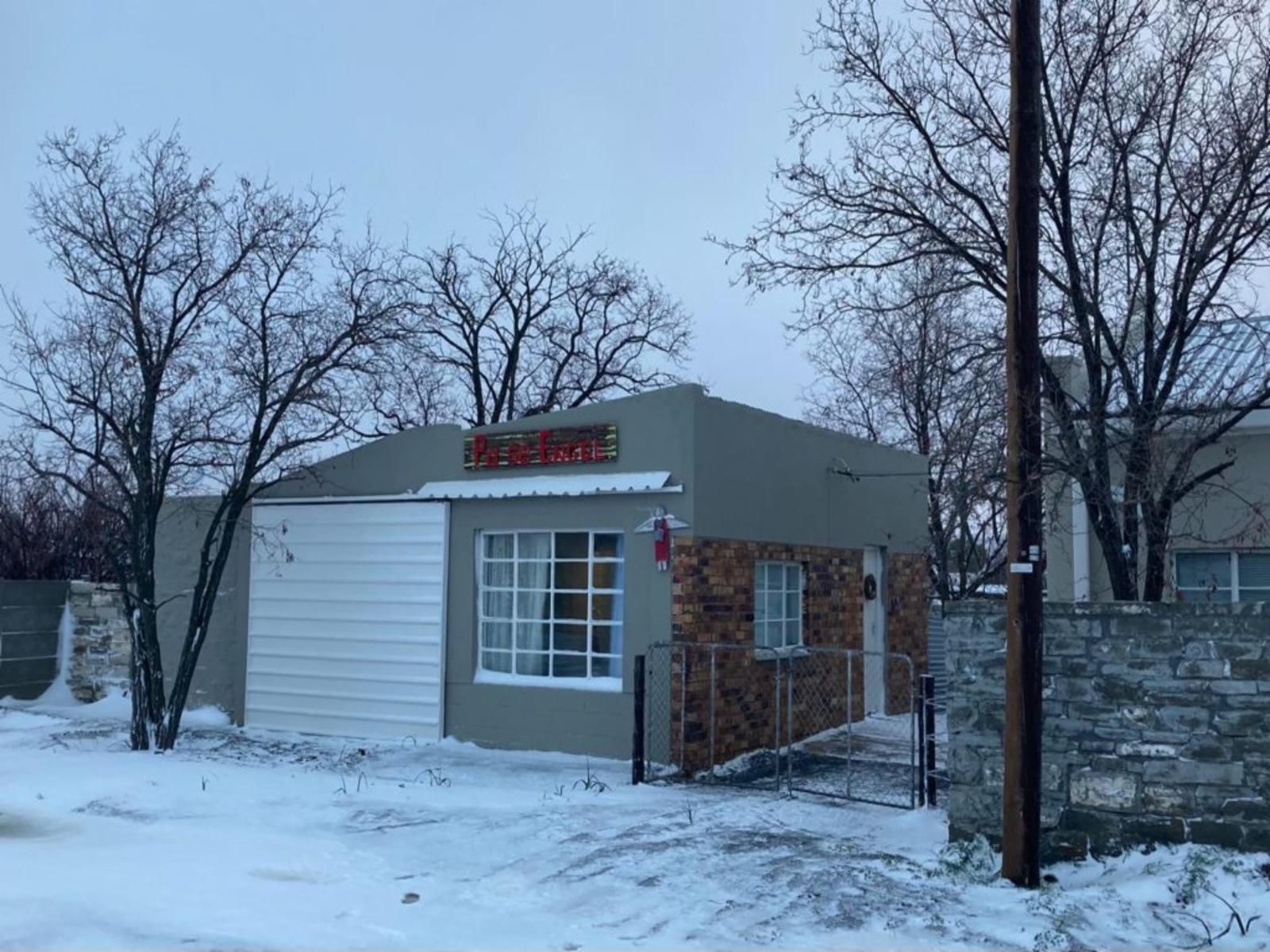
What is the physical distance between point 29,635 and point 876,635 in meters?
12.6

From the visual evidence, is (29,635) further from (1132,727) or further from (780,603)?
(1132,727)

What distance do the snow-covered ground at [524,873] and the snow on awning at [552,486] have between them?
10.4 feet

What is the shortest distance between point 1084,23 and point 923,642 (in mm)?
10054

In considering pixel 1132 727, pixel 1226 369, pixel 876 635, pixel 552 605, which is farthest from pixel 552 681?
pixel 1226 369

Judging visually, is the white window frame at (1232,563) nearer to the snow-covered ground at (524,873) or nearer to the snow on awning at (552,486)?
the snow-covered ground at (524,873)

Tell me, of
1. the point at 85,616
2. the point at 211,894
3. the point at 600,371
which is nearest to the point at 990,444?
the point at 211,894

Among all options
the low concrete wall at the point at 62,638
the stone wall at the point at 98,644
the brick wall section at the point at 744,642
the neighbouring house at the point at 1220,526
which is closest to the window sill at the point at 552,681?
the brick wall section at the point at 744,642

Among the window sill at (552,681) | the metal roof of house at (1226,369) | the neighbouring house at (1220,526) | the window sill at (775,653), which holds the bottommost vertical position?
the window sill at (552,681)

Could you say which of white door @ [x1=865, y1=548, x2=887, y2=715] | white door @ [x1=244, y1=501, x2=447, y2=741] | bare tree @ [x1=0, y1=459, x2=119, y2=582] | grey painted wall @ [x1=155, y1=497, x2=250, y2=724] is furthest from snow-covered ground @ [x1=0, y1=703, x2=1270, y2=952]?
bare tree @ [x1=0, y1=459, x2=119, y2=582]

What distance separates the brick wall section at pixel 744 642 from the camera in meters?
12.7

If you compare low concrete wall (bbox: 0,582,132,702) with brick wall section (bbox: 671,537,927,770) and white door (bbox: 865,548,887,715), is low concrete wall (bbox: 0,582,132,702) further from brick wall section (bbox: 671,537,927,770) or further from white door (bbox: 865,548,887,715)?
white door (bbox: 865,548,887,715)

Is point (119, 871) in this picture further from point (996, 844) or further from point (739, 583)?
point (739, 583)

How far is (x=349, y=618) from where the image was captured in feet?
49.1

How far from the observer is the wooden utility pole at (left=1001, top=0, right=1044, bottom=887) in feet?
25.6
